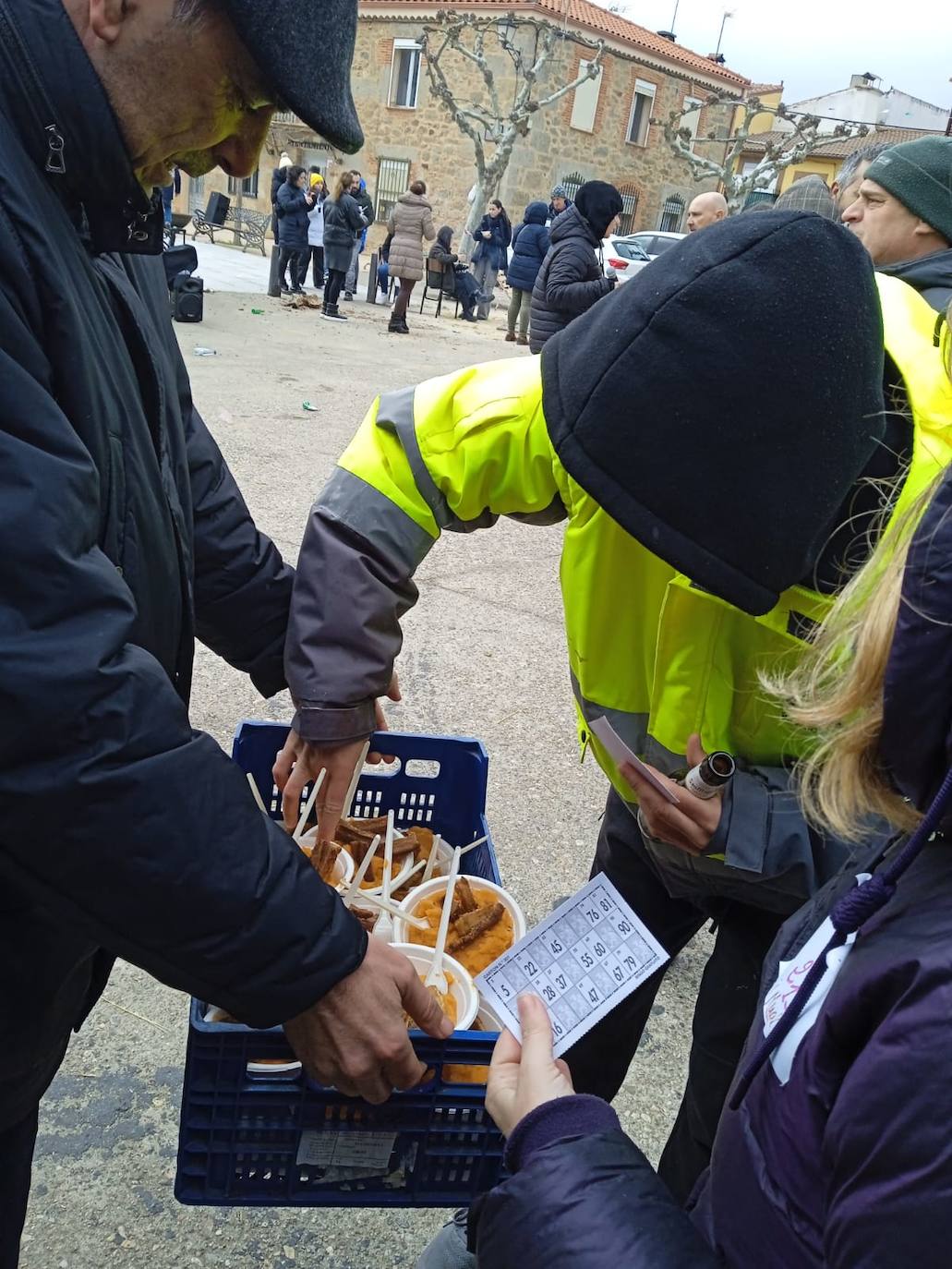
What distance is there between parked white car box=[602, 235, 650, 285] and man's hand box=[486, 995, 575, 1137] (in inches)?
784

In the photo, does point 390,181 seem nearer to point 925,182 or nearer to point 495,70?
point 495,70

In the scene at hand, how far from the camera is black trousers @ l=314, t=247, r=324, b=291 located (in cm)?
1848

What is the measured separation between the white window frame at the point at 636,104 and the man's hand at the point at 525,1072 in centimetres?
4031

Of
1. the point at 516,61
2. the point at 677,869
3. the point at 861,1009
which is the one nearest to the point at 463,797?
the point at 677,869

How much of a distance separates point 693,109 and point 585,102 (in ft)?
23.5

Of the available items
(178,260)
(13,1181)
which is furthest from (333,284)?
(13,1181)

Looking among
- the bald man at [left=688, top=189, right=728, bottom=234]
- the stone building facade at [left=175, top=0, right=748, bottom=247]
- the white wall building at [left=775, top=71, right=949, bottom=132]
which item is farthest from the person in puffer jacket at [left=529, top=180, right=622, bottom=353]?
the white wall building at [left=775, top=71, right=949, bottom=132]

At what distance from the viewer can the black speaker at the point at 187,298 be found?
1184cm

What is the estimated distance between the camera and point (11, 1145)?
1.63 m

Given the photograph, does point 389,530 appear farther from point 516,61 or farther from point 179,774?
point 516,61

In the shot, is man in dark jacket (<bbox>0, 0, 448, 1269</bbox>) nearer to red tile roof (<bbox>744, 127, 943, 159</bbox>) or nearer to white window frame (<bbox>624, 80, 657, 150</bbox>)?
red tile roof (<bbox>744, 127, 943, 159</bbox>)

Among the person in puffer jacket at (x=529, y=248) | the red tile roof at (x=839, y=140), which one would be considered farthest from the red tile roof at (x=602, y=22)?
the person in puffer jacket at (x=529, y=248)

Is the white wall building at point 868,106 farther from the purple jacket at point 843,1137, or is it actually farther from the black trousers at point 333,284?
the purple jacket at point 843,1137

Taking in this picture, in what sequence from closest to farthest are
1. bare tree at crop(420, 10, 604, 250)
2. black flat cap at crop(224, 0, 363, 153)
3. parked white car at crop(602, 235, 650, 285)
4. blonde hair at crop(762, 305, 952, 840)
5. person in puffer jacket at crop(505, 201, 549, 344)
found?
blonde hair at crop(762, 305, 952, 840) → black flat cap at crop(224, 0, 363, 153) → person in puffer jacket at crop(505, 201, 549, 344) → parked white car at crop(602, 235, 650, 285) → bare tree at crop(420, 10, 604, 250)
